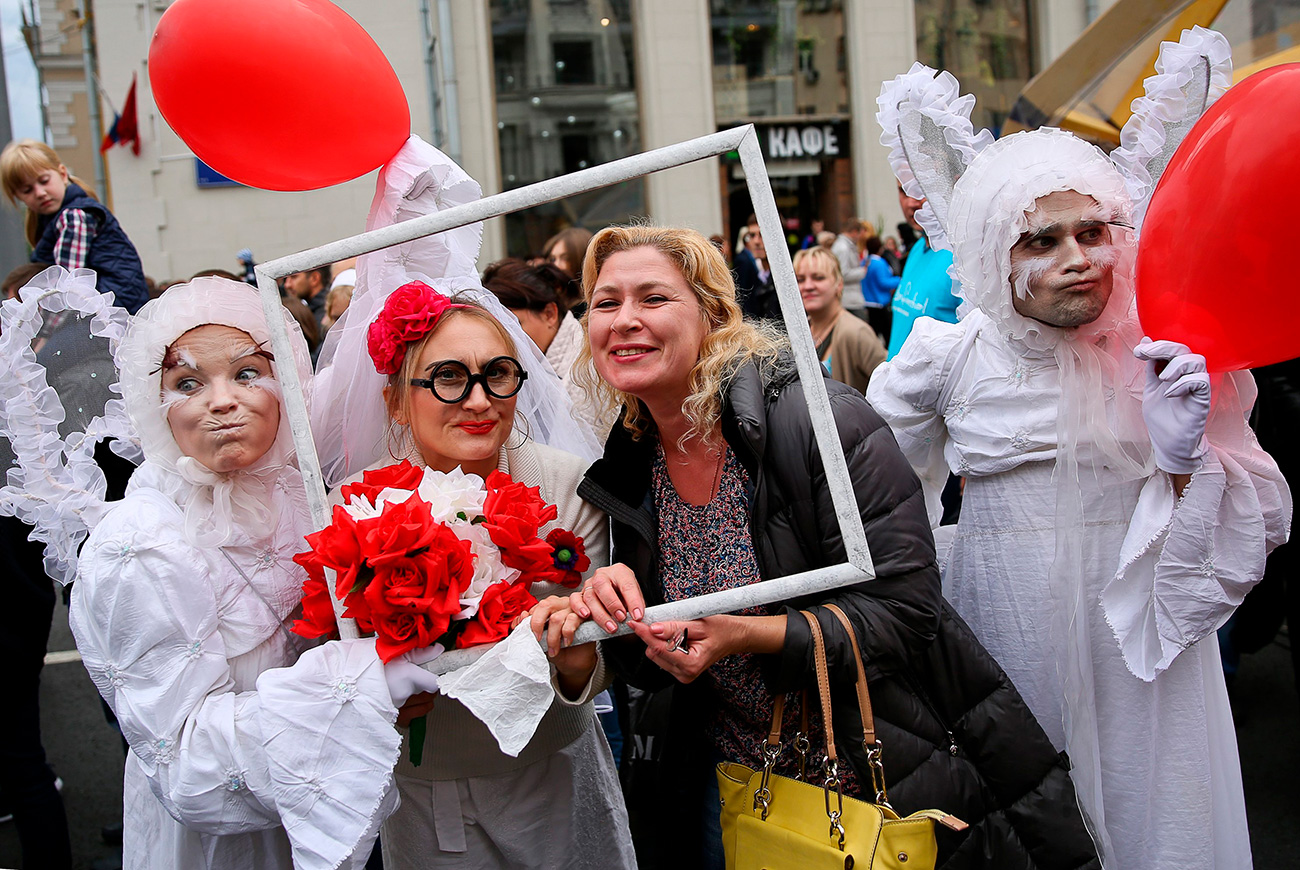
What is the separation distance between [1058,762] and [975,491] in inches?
26.7

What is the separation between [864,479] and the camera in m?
1.74

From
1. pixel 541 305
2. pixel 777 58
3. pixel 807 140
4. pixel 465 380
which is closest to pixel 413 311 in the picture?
pixel 465 380

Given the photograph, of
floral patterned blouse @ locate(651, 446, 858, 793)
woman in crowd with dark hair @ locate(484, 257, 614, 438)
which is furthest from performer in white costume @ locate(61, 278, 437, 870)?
woman in crowd with dark hair @ locate(484, 257, 614, 438)

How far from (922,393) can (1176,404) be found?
673 millimetres

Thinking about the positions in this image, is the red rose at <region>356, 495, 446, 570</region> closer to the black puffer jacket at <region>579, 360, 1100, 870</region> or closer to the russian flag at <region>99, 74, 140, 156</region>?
the black puffer jacket at <region>579, 360, 1100, 870</region>

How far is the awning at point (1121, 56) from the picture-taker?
14.1 ft

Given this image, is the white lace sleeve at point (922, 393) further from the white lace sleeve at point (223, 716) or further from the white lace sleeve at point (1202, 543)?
the white lace sleeve at point (223, 716)

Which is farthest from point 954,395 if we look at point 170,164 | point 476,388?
point 170,164

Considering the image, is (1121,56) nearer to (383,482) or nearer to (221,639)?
(383,482)

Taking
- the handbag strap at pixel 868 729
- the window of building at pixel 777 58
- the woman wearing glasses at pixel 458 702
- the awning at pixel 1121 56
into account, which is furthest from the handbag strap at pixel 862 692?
the window of building at pixel 777 58

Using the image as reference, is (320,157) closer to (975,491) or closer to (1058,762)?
(975,491)

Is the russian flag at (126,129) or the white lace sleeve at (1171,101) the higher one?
the russian flag at (126,129)

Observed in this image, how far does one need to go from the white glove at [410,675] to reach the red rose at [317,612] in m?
0.16

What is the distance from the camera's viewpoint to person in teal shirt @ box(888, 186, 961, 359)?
4.17 metres
